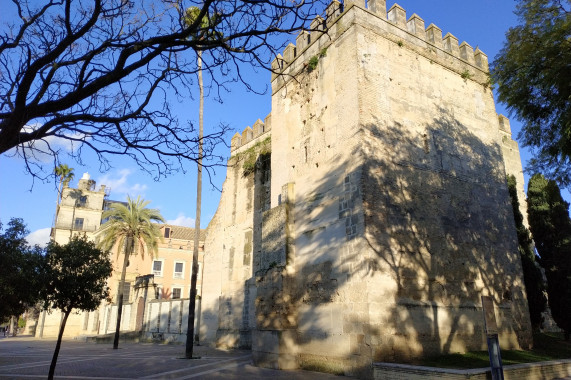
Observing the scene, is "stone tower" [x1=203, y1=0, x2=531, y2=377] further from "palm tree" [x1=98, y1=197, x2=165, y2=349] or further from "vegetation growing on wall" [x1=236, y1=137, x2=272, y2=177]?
"palm tree" [x1=98, y1=197, x2=165, y2=349]

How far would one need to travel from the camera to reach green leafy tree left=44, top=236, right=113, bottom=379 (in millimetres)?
10688

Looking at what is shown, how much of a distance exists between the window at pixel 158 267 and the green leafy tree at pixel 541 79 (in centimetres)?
3688

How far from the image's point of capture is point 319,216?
1281 centimetres

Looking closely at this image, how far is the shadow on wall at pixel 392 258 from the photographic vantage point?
10.8 meters

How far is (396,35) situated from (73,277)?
12318 mm

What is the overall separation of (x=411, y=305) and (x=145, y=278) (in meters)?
24.5

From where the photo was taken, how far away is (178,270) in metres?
43.6

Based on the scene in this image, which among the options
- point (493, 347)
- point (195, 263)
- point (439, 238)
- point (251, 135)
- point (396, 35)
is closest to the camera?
point (493, 347)

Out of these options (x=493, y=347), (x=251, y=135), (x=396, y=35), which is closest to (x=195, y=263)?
(x=251, y=135)

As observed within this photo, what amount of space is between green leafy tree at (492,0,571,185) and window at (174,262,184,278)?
37.0m

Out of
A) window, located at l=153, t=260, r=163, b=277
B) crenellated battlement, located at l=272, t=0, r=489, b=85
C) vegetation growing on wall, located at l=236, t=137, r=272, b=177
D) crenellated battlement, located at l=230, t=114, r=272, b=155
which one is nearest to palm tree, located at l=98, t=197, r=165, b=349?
crenellated battlement, located at l=230, t=114, r=272, b=155

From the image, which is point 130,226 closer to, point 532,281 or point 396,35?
point 396,35

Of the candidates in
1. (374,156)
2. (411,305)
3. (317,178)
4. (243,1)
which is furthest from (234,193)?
(243,1)

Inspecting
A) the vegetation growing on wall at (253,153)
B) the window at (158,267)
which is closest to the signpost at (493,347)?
the vegetation growing on wall at (253,153)
